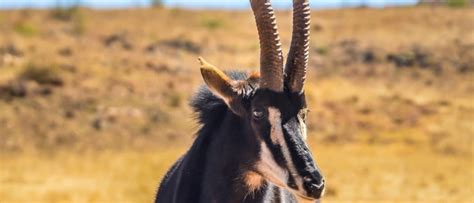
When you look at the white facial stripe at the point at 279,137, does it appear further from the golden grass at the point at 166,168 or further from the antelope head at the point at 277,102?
the golden grass at the point at 166,168

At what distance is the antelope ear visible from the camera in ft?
24.0

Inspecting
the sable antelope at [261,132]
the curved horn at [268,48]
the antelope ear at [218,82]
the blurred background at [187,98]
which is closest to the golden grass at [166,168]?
the blurred background at [187,98]

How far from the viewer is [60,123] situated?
35.8 m

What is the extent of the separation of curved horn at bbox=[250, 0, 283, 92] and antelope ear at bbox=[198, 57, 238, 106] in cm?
26

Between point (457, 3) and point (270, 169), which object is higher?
point (457, 3)

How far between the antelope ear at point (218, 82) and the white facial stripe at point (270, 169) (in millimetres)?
474

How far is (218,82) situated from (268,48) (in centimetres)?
44

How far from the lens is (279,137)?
704 centimetres

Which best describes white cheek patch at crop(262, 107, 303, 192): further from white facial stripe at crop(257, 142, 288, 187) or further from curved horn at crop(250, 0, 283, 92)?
curved horn at crop(250, 0, 283, 92)

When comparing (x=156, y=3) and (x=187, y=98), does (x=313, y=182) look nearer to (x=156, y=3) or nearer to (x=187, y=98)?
(x=187, y=98)

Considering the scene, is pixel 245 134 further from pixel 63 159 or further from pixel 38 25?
pixel 38 25

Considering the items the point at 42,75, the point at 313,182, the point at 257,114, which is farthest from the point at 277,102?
the point at 42,75

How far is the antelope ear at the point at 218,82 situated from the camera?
7.31m

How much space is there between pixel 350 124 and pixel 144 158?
378 inches
